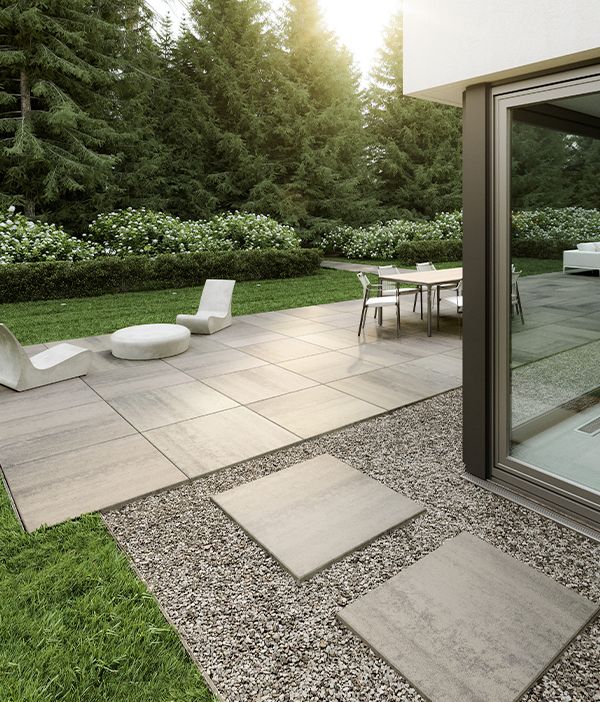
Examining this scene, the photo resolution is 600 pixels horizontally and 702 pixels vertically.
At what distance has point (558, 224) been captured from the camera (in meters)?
3.07

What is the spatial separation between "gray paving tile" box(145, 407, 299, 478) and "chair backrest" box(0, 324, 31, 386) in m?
2.04

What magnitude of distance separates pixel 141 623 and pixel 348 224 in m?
20.4

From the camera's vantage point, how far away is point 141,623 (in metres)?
2.27

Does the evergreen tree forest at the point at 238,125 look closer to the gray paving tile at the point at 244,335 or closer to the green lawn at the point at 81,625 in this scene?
the gray paving tile at the point at 244,335

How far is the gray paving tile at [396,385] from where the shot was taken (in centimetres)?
515

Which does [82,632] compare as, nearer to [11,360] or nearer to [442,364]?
[11,360]

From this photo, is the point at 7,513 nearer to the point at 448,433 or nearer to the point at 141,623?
the point at 141,623

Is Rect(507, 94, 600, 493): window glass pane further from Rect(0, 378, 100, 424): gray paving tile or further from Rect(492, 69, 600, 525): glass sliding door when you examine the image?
Rect(0, 378, 100, 424): gray paving tile

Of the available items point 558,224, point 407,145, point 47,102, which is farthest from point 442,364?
point 407,145

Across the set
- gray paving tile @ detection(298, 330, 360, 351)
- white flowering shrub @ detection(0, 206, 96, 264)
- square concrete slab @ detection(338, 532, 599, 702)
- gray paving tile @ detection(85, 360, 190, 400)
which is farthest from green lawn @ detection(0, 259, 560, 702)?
white flowering shrub @ detection(0, 206, 96, 264)

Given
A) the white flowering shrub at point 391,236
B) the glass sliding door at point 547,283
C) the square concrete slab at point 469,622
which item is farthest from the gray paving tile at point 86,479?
the white flowering shrub at point 391,236

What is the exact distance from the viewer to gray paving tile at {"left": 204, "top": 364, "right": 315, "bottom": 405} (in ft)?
17.8

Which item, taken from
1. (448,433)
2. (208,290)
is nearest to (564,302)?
(448,433)

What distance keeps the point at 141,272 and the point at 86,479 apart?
903cm
